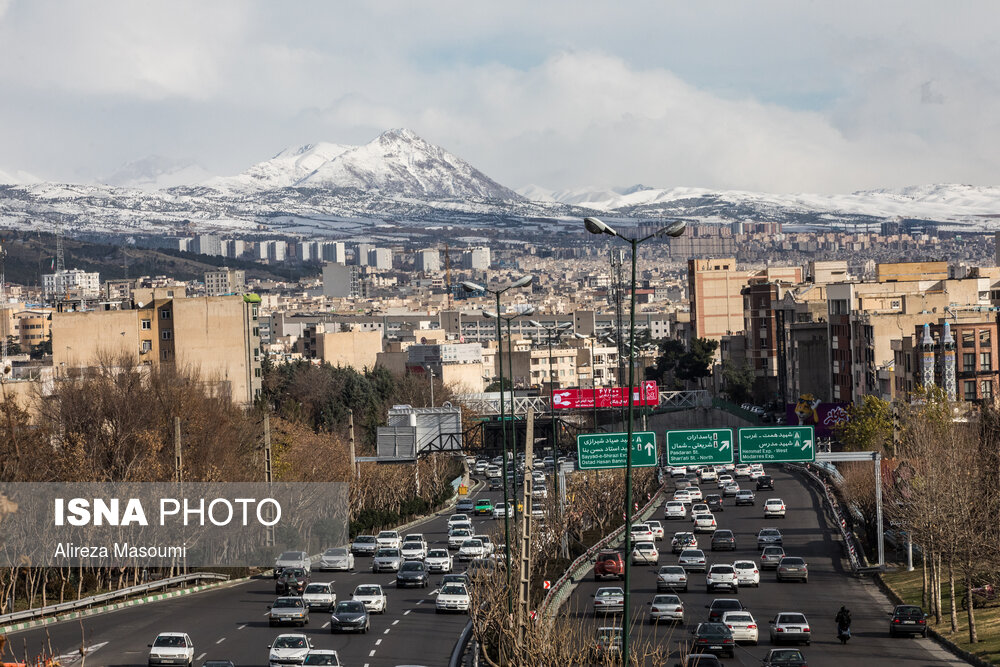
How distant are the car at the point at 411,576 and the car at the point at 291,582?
10.9 feet

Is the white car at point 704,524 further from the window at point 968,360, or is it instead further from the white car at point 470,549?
the window at point 968,360

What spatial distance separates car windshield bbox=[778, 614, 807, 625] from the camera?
3891 cm

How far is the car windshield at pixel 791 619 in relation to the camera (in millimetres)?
38906

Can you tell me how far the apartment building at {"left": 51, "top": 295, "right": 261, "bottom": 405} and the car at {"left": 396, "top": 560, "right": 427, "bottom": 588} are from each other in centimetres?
6441

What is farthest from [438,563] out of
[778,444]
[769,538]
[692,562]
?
[769,538]

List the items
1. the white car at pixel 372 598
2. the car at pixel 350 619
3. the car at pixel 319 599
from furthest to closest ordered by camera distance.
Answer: the car at pixel 319 599
the white car at pixel 372 598
the car at pixel 350 619

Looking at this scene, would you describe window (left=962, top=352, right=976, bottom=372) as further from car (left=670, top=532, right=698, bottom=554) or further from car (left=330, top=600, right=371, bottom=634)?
car (left=330, top=600, right=371, bottom=634)

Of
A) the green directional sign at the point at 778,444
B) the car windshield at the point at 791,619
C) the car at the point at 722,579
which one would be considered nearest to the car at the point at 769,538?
the green directional sign at the point at 778,444

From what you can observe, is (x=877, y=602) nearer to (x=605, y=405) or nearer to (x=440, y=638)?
(x=440, y=638)

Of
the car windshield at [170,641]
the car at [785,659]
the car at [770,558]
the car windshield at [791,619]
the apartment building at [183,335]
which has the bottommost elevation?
the car at [770,558]

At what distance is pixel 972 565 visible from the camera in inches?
1698

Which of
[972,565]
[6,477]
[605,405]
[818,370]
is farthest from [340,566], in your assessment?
[818,370]

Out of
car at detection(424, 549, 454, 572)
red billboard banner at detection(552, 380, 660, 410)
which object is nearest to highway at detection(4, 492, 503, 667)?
car at detection(424, 549, 454, 572)

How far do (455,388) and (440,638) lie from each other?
119m
